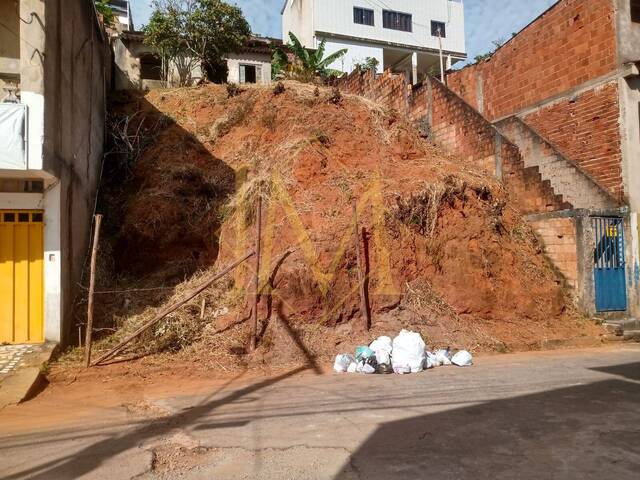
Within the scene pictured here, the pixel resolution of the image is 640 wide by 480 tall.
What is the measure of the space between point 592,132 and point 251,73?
15.1m

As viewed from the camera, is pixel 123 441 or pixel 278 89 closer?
pixel 123 441

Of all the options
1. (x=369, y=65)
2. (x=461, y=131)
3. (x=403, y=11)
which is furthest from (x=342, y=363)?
(x=403, y=11)

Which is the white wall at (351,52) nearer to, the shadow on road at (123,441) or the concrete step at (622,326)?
the concrete step at (622,326)

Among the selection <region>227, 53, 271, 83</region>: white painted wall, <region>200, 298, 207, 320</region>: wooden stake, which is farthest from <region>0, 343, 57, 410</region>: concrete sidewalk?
<region>227, 53, 271, 83</region>: white painted wall

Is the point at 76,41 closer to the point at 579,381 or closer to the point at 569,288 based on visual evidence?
the point at 579,381

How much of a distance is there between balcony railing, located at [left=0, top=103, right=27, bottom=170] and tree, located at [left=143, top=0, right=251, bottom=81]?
12.5 meters

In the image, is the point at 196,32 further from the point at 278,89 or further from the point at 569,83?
the point at 569,83

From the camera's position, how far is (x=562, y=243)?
39.3ft

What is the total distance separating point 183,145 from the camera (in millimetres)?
13656

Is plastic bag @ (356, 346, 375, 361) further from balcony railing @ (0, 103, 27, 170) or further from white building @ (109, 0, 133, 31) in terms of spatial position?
white building @ (109, 0, 133, 31)

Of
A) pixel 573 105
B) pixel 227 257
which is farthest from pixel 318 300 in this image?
pixel 573 105

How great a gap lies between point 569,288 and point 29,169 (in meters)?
11.5

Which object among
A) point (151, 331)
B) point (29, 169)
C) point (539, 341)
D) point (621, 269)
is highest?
point (29, 169)

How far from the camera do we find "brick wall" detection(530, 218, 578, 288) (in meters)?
11.7
